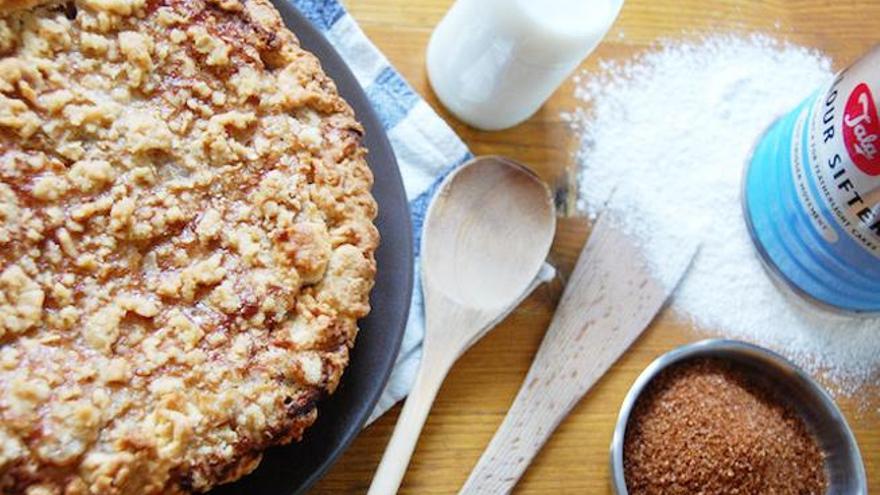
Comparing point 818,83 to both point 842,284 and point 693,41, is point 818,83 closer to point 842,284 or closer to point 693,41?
point 693,41

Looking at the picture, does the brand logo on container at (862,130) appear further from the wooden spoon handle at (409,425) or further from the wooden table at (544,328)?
the wooden spoon handle at (409,425)

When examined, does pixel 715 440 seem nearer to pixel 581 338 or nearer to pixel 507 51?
pixel 581 338

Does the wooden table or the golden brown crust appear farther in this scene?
the wooden table

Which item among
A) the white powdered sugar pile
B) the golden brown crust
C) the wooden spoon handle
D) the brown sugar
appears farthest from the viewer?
the white powdered sugar pile

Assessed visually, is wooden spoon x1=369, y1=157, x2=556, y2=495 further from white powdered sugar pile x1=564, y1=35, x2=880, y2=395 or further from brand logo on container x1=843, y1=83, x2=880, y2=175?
brand logo on container x1=843, y1=83, x2=880, y2=175

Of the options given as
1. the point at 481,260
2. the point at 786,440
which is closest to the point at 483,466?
the point at 481,260

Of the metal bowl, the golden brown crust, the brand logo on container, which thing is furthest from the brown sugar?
the golden brown crust

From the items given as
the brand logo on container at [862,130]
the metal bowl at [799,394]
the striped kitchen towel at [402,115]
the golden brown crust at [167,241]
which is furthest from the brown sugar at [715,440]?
the golden brown crust at [167,241]
